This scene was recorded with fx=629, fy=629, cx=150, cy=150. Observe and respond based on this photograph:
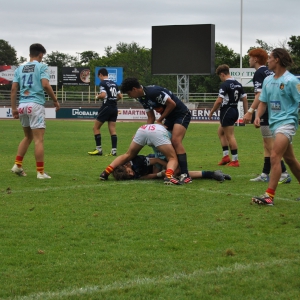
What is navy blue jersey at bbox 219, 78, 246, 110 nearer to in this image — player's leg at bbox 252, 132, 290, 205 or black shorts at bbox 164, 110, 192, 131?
black shorts at bbox 164, 110, 192, 131

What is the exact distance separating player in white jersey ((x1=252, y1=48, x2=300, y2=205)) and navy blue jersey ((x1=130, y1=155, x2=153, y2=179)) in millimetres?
2786

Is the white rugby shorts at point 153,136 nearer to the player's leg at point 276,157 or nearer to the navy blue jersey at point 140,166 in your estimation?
the navy blue jersey at point 140,166

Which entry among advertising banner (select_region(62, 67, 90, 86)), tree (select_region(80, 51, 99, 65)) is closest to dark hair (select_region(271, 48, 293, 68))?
advertising banner (select_region(62, 67, 90, 86))

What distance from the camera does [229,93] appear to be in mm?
12734

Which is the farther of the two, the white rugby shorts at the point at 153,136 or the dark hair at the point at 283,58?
the white rugby shorts at the point at 153,136

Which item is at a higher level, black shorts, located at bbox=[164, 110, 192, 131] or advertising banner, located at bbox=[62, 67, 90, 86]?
advertising banner, located at bbox=[62, 67, 90, 86]

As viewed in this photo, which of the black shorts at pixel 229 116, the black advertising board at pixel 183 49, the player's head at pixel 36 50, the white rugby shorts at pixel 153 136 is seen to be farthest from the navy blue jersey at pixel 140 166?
the black advertising board at pixel 183 49

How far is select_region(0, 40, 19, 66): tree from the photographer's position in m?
112

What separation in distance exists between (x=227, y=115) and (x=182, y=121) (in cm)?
323

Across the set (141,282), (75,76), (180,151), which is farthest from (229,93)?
(75,76)

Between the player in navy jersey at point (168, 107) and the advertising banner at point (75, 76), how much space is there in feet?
215

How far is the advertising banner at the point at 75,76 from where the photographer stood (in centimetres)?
7444

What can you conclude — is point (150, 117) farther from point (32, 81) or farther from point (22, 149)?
point (22, 149)

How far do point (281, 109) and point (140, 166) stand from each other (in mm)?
3134
